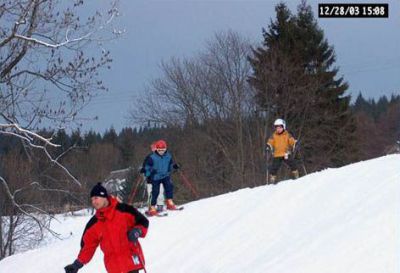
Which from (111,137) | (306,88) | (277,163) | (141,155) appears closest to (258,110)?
(306,88)

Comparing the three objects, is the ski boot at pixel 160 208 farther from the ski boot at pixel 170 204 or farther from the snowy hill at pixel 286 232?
the snowy hill at pixel 286 232

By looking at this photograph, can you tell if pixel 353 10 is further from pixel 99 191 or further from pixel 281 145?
pixel 281 145

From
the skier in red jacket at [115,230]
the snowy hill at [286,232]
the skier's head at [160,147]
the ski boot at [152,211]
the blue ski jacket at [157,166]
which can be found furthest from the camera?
the ski boot at [152,211]

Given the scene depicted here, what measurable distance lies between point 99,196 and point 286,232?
4.26 metres

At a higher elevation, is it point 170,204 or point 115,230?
point 115,230

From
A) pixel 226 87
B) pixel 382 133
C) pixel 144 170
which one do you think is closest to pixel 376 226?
pixel 144 170

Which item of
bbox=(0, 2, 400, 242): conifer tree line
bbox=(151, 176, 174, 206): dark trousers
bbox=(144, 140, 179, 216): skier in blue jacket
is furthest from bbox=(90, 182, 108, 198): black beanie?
bbox=(0, 2, 400, 242): conifer tree line

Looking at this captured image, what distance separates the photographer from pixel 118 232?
25.0 feet

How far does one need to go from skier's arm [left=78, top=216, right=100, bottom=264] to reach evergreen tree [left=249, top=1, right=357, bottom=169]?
35369 millimetres

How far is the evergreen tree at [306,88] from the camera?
43.5 meters

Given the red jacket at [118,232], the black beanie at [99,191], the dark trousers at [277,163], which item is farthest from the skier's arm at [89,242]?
the dark trousers at [277,163]

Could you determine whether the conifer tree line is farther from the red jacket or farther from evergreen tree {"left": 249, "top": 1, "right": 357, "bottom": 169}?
the red jacket

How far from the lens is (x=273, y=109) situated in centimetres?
4512

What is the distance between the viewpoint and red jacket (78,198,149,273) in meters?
7.62
